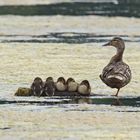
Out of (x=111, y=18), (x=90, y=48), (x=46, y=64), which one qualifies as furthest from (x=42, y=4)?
(x=46, y=64)

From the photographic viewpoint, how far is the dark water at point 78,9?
3431 centimetres

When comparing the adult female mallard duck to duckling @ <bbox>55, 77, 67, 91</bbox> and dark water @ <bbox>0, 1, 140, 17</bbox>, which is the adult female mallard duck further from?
dark water @ <bbox>0, 1, 140, 17</bbox>

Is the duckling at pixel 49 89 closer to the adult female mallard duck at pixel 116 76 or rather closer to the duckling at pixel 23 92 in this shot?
the duckling at pixel 23 92

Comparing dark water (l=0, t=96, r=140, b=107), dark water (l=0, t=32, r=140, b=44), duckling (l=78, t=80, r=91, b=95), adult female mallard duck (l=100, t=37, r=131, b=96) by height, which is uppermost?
dark water (l=0, t=32, r=140, b=44)

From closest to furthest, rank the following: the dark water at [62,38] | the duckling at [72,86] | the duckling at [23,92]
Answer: the duckling at [23,92] → the duckling at [72,86] → the dark water at [62,38]

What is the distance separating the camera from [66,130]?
39.2 feet

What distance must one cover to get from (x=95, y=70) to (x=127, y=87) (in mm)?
2025

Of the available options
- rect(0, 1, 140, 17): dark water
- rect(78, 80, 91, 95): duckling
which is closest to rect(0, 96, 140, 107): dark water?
rect(78, 80, 91, 95): duckling

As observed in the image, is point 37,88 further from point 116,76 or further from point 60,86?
point 116,76

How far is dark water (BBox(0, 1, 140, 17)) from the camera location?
34312 mm

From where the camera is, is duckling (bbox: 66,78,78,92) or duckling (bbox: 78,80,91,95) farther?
duckling (bbox: 66,78,78,92)

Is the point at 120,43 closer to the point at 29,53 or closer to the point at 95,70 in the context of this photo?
the point at 95,70

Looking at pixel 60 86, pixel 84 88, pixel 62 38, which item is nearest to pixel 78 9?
pixel 62 38

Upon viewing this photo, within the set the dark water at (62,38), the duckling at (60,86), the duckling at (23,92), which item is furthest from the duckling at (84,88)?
the dark water at (62,38)
